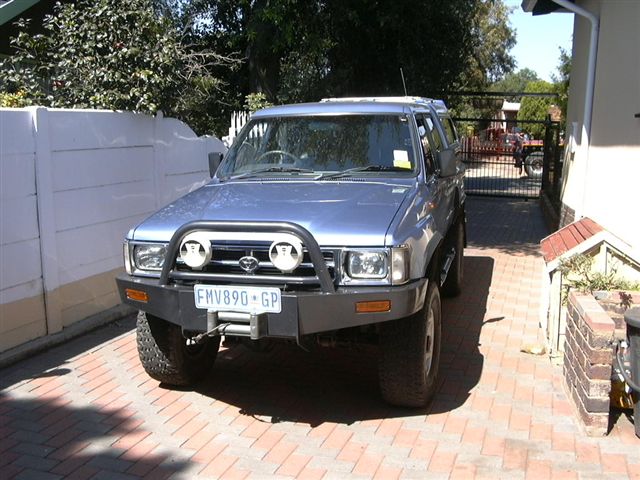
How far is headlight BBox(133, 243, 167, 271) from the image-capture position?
13.8ft

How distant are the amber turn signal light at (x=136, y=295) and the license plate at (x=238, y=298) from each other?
0.38 m

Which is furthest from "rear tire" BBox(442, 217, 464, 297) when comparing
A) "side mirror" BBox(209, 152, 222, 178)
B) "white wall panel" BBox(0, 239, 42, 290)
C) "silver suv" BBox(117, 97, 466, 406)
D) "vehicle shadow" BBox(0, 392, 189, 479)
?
"white wall panel" BBox(0, 239, 42, 290)

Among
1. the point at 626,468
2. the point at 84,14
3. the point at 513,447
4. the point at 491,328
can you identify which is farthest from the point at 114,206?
the point at 626,468

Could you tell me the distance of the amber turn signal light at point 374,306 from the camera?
375 cm

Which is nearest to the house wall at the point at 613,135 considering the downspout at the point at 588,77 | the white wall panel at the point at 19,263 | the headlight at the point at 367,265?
the downspout at the point at 588,77

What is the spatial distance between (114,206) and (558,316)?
4.14m

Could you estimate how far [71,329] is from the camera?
5910 mm

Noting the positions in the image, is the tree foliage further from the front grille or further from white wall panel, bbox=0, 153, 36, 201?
the front grille

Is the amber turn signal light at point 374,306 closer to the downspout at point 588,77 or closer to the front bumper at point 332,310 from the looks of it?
the front bumper at point 332,310

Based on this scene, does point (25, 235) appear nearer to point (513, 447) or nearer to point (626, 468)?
point (513, 447)

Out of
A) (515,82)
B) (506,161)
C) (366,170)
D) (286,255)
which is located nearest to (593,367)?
(286,255)

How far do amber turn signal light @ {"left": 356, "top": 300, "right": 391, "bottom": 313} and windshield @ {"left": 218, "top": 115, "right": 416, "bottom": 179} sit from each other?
1429 mm

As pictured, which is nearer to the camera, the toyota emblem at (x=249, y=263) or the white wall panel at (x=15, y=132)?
the toyota emblem at (x=249, y=263)

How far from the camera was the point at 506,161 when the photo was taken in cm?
2027
